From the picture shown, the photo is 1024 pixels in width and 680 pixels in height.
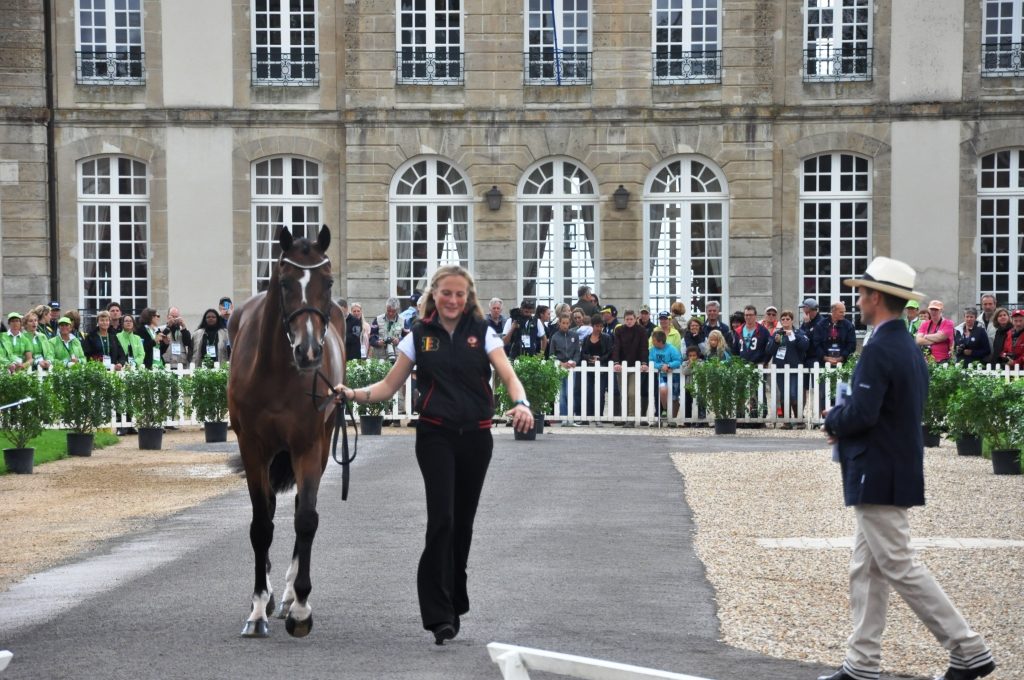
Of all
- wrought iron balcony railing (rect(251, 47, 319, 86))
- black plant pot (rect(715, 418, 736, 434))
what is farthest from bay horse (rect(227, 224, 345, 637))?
wrought iron balcony railing (rect(251, 47, 319, 86))

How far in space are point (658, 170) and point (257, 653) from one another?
23025 millimetres

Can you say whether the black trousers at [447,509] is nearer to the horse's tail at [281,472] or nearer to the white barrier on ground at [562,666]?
the horse's tail at [281,472]

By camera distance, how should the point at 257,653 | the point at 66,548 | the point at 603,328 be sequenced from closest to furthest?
the point at 257,653, the point at 66,548, the point at 603,328

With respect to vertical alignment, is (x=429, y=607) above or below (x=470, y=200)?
below

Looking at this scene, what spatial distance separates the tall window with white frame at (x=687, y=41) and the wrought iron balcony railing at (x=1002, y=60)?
4.70m

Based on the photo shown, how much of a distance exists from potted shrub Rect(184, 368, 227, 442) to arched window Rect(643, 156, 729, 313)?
1106 cm

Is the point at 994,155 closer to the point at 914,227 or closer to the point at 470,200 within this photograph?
the point at 914,227

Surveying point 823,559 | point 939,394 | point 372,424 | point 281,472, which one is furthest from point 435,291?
point 372,424

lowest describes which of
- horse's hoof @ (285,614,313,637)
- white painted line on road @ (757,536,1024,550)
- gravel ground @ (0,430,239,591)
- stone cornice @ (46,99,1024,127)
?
gravel ground @ (0,430,239,591)

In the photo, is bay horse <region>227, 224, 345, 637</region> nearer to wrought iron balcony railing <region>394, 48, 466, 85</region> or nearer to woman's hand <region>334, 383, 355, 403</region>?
woman's hand <region>334, 383, 355, 403</region>

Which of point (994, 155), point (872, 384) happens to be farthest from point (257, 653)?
point (994, 155)

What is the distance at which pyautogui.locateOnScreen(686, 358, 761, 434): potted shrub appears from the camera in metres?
21.7

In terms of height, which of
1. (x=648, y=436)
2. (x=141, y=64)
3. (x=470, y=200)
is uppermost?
(x=141, y=64)

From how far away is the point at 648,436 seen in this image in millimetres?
20672
